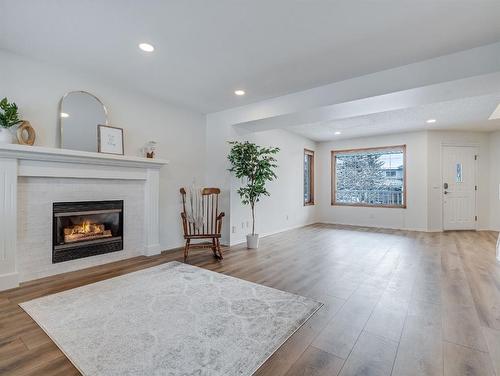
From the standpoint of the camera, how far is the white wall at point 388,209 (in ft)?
20.6

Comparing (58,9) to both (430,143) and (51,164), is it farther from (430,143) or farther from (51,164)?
(430,143)

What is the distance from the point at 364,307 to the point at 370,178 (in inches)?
217

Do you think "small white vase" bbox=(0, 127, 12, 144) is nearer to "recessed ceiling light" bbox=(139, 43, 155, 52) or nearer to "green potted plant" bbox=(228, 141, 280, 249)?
"recessed ceiling light" bbox=(139, 43, 155, 52)

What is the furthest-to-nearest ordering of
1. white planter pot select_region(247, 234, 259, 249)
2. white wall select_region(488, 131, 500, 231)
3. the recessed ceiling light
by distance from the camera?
1. white wall select_region(488, 131, 500, 231)
2. white planter pot select_region(247, 234, 259, 249)
3. the recessed ceiling light

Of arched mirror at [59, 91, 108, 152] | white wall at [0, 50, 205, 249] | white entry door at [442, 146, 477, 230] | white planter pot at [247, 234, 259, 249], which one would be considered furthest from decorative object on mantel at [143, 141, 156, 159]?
white entry door at [442, 146, 477, 230]

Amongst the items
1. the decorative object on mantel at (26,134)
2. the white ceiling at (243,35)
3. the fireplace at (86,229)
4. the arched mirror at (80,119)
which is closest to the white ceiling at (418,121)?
the white ceiling at (243,35)

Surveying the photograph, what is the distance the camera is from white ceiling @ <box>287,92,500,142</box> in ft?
14.3

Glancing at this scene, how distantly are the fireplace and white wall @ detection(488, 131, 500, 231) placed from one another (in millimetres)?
8349

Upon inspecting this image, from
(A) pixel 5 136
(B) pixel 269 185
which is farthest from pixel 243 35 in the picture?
(B) pixel 269 185

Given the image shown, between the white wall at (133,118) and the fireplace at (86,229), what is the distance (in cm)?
72

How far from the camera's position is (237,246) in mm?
4555

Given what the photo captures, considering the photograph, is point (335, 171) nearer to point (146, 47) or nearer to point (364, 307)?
point (364, 307)

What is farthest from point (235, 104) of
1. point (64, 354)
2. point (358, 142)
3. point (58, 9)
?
point (358, 142)

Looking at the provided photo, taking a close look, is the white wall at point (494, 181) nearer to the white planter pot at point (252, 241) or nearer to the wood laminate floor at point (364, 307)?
the wood laminate floor at point (364, 307)
